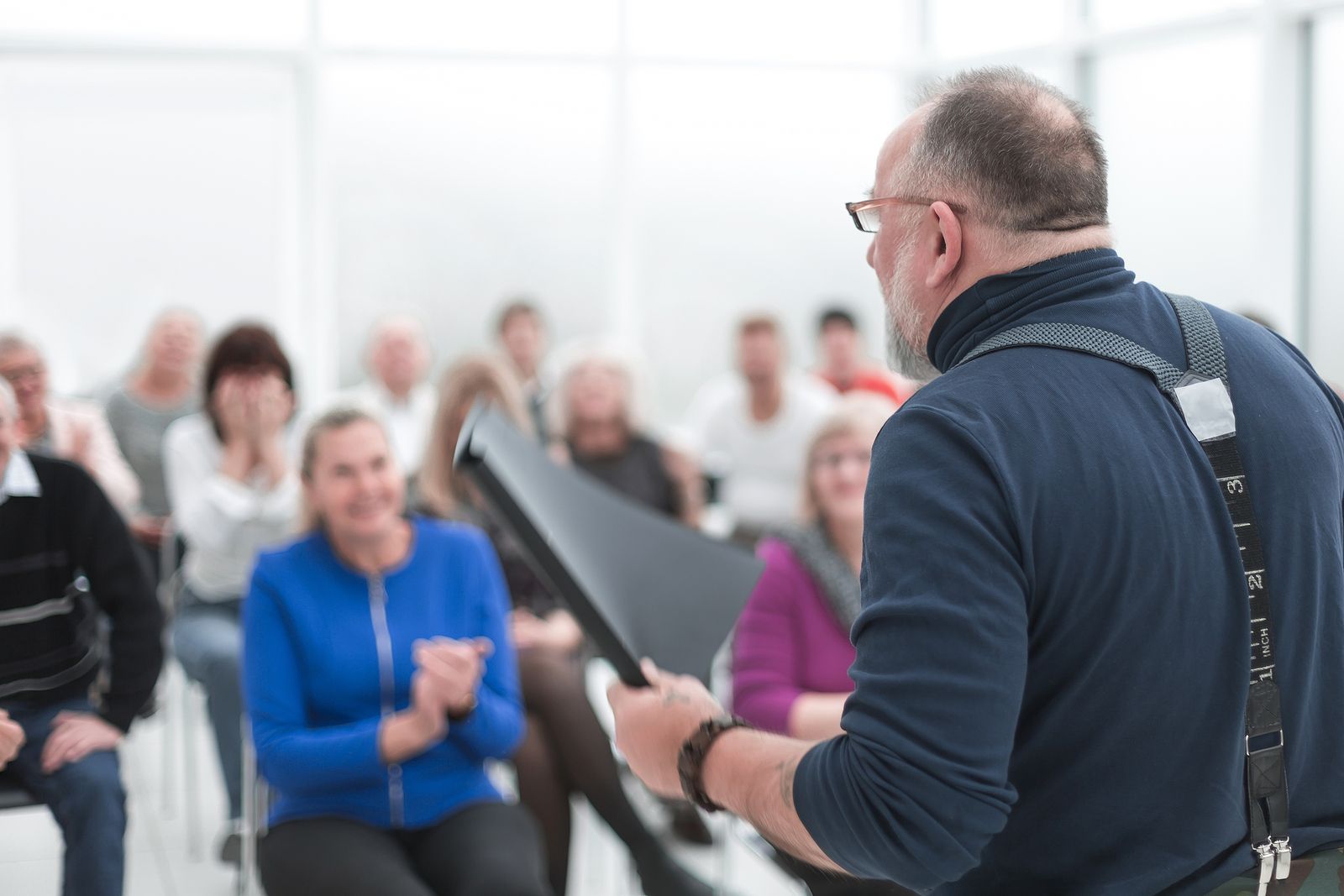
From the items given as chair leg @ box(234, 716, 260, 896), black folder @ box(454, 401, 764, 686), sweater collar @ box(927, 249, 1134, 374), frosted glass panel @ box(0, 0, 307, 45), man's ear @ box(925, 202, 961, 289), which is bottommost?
chair leg @ box(234, 716, 260, 896)

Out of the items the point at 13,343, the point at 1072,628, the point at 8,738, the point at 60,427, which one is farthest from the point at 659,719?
the point at 60,427

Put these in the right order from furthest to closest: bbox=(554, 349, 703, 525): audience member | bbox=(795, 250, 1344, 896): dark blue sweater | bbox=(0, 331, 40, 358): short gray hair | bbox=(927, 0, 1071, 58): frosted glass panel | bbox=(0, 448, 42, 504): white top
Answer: bbox=(927, 0, 1071, 58): frosted glass panel → bbox=(554, 349, 703, 525): audience member → bbox=(0, 331, 40, 358): short gray hair → bbox=(0, 448, 42, 504): white top → bbox=(795, 250, 1344, 896): dark blue sweater

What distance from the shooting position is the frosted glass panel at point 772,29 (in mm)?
7195

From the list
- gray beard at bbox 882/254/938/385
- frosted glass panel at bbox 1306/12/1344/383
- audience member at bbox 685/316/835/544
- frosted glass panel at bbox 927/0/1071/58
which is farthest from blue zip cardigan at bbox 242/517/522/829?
frosted glass panel at bbox 927/0/1071/58

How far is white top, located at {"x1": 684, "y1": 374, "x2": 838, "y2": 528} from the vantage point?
516 centimetres

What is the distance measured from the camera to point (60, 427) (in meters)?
3.65

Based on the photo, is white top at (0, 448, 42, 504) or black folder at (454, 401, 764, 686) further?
white top at (0, 448, 42, 504)

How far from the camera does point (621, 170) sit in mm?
7238

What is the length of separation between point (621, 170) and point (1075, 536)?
255 inches

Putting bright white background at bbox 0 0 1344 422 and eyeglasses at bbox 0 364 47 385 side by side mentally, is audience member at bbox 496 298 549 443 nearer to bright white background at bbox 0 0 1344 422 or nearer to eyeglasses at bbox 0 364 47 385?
bright white background at bbox 0 0 1344 422

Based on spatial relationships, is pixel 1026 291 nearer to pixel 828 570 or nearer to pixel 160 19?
pixel 828 570

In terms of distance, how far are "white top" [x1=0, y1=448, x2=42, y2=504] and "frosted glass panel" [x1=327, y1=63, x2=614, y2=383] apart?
4896 mm

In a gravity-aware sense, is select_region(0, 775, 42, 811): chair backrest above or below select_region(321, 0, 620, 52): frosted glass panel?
below

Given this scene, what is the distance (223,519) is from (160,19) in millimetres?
3922
